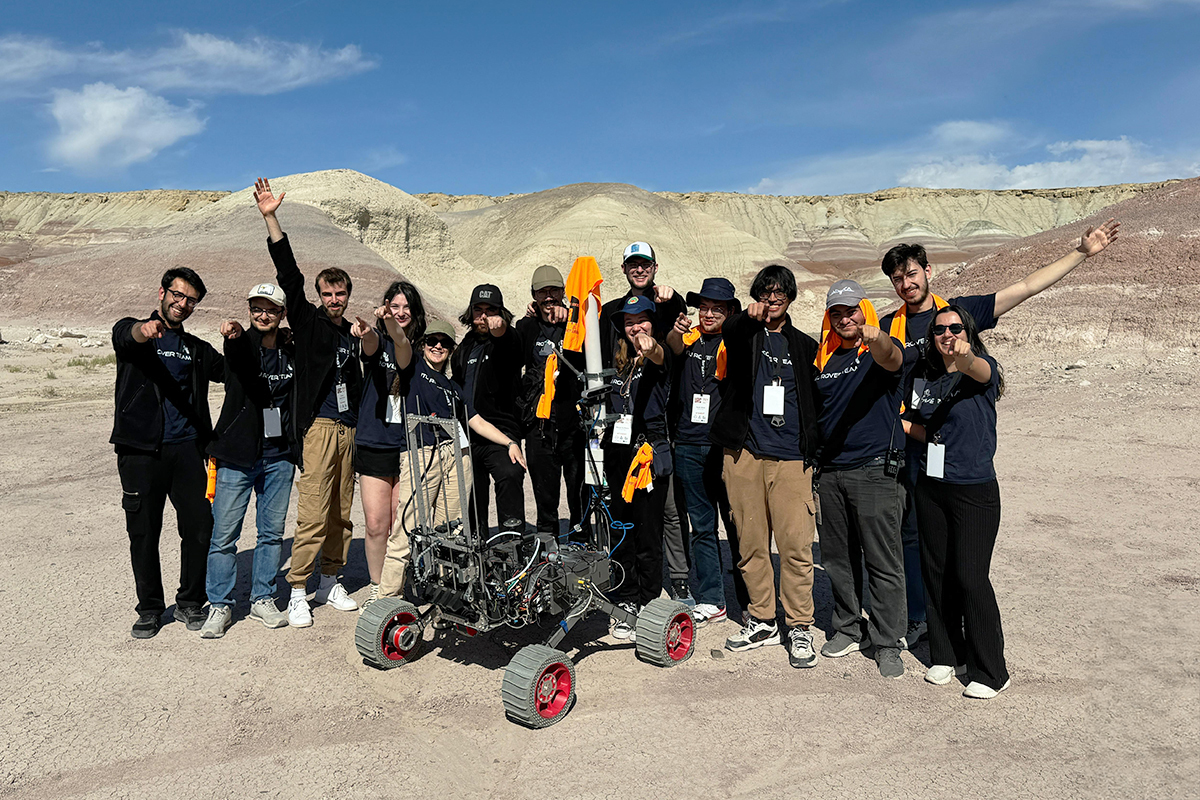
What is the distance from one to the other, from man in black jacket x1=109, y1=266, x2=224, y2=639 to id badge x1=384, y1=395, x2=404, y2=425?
121 cm

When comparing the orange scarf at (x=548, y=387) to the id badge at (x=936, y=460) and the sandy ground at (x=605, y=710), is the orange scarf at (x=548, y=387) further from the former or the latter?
the id badge at (x=936, y=460)

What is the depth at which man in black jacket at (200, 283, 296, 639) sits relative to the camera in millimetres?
5324

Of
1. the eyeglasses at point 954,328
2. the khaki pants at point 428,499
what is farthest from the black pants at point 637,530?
the eyeglasses at point 954,328

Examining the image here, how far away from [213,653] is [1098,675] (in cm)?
555

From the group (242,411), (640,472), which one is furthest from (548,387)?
(242,411)

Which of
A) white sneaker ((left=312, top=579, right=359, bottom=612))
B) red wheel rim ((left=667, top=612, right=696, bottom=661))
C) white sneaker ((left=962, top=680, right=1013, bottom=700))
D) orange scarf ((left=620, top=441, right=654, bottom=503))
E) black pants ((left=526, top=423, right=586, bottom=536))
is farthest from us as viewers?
white sneaker ((left=312, top=579, right=359, bottom=612))

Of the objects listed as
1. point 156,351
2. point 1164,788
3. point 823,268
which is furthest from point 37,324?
point 823,268

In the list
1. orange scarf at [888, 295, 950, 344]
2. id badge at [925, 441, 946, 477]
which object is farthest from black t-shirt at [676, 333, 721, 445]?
id badge at [925, 441, 946, 477]

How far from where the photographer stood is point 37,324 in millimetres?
33656

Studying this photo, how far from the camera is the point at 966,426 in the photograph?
4.32 meters

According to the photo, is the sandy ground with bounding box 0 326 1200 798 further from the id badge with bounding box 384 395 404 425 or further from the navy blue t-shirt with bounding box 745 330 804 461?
the id badge with bounding box 384 395 404 425

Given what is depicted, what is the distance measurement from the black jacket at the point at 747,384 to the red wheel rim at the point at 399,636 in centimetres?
226

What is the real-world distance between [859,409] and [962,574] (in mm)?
1089

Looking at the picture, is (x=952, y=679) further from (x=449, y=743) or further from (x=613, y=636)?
(x=449, y=743)
